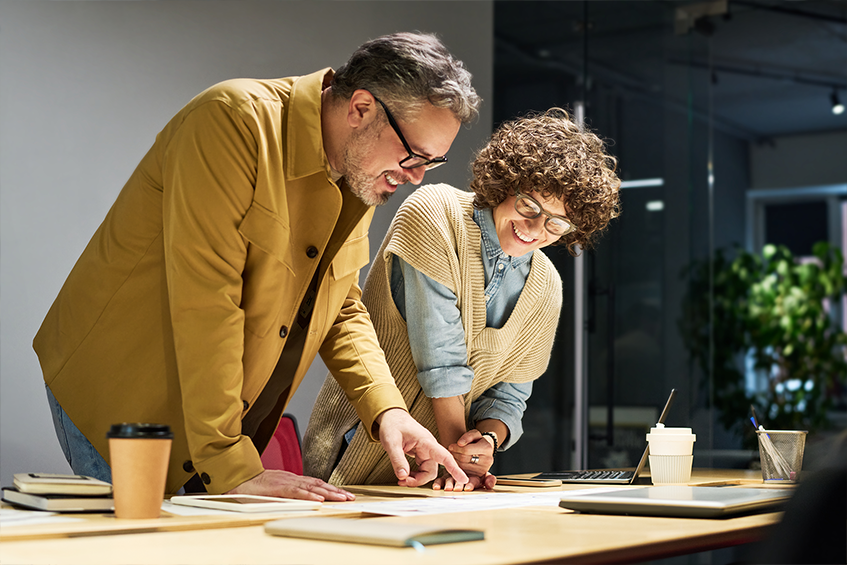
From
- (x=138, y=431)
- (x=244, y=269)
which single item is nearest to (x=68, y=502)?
(x=138, y=431)

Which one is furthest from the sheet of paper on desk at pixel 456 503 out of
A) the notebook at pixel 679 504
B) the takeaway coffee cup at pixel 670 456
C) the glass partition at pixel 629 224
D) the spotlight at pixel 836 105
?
the spotlight at pixel 836 105

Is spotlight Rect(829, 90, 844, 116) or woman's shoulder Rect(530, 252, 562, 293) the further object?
spotlight Rect(829, 90, 844, 116)

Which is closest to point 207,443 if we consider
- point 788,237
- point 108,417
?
point 108,417

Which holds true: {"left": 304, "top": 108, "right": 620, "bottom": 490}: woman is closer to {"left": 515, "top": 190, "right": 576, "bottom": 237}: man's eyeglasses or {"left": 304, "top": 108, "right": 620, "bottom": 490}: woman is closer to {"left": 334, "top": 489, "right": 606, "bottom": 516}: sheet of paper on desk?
{"left": 515, "top": 190, "right": 576, "bottom": 237}: man's eyeglasses

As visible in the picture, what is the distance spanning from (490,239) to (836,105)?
228 inches

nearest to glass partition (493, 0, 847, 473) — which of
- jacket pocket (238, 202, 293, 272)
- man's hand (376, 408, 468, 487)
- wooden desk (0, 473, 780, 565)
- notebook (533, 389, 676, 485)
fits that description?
notebook (533, 389, 676, 485)

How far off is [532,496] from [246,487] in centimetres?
52

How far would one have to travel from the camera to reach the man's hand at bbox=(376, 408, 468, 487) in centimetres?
154

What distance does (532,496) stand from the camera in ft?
4.90

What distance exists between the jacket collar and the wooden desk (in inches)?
26.8

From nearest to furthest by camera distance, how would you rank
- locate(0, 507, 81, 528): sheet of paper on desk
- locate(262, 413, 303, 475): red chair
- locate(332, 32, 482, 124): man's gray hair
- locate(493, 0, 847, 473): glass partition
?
locate(0, 507, 81, 528): sheet of paper on desk → locate(332, 32, 482, 124): man's gray hair → locate(262, 413, 303, 475): red chair → locate(493, 0, 847, 473): glass partition

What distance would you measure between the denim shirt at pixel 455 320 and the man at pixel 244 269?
0.15m

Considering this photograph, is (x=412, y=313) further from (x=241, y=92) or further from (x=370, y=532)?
(x=370, y=532)

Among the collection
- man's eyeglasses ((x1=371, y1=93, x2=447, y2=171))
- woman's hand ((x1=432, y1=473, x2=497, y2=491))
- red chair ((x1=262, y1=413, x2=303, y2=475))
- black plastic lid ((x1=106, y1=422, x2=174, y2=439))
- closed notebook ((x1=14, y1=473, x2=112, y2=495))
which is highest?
man's eyeglasses ((x1=371, y1=93, x2=447, y2=171))
